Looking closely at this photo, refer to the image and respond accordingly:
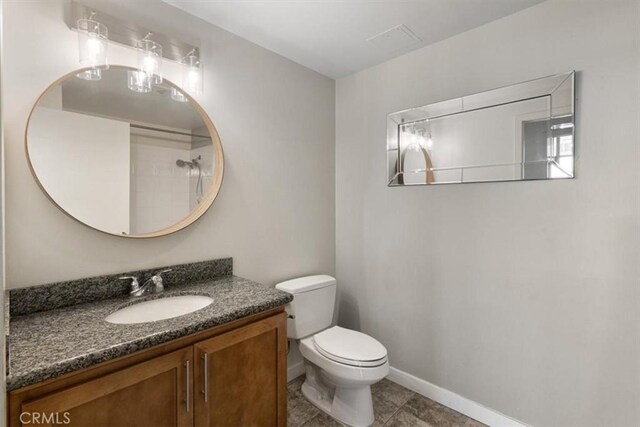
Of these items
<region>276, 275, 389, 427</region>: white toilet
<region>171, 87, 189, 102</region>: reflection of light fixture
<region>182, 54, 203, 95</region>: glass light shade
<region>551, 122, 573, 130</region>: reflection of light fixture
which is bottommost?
<region>276, 275, 389, 427</region>: white toilet

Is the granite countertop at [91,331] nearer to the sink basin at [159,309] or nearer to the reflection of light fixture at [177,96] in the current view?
the sink basin at [159,309]

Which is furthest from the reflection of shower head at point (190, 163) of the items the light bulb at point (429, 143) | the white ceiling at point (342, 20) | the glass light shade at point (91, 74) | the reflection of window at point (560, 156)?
the reflection of window at point (560, 156)

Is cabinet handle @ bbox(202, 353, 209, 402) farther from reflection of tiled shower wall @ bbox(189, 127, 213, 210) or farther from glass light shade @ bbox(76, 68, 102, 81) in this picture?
glass light shade @ bbox(76, 68, 102, 81)

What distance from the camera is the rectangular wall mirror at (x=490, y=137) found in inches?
64.2

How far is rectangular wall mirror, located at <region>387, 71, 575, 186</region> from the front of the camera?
1632 millimetres

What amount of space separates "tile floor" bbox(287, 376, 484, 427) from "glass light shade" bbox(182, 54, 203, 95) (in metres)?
2.00

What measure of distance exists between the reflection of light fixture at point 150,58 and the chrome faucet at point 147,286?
3.21 ft

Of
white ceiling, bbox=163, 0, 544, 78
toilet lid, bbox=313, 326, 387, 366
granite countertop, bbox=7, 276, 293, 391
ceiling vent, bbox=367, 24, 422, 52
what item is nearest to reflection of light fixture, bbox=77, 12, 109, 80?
white ceiling, bbox=163, 0, 544, 78

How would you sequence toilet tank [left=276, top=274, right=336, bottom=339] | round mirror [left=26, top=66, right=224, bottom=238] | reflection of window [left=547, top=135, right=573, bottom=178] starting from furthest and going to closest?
toilet tank [left=276, top=274, right=336, bottom=339]
reflection of window [left=547, top=135, right=573, bottom=178]
round mirror [left=26, top=66, right=224, bottom=238]

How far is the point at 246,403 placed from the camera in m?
1.42

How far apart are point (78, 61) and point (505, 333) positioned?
256 cm

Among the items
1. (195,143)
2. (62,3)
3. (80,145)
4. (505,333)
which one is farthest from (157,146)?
(505,333)

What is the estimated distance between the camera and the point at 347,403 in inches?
75.0

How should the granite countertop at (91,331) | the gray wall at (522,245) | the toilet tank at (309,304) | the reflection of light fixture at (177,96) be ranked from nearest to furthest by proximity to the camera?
the granite countertop at (91,331), the gray wall at (522,245), the reflection of light fixture at (177,96), the toilet tank at (309,304)
